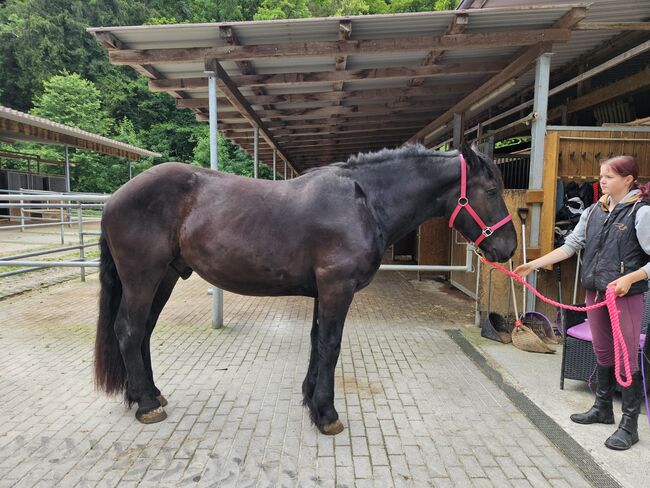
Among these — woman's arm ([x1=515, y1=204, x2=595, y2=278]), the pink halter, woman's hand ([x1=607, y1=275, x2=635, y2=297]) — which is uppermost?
the pink halter

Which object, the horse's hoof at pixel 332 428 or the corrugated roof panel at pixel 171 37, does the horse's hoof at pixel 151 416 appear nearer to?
the horse's hoof at pixel 332 428

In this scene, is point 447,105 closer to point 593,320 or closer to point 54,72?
point 593,320

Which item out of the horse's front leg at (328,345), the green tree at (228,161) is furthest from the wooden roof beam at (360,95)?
the green tree at (228,161)

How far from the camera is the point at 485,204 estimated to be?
8.46 ft

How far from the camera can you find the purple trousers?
2.41 m

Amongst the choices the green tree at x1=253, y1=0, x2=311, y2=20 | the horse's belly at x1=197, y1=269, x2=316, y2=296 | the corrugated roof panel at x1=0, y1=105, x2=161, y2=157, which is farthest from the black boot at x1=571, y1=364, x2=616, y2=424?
the green tree at x1=253, y1=0, x2=311, y2=20

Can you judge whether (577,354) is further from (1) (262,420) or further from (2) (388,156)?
(1) (262,420)

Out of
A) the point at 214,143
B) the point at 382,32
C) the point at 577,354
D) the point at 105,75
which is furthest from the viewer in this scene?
the point at 105,75

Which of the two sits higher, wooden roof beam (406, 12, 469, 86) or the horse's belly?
wooden roof beam (406, 12, 469, 86)

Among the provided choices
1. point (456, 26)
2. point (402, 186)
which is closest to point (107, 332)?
point (402, 186)

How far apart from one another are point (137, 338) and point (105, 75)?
3411 centimetres

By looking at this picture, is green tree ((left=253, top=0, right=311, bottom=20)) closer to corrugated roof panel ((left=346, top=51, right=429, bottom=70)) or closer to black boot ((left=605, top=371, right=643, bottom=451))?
corrugated roof panel ((left=346, top=51, right=429, bottom=70))

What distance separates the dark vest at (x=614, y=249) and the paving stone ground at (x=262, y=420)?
110 cm

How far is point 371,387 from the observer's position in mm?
3264
